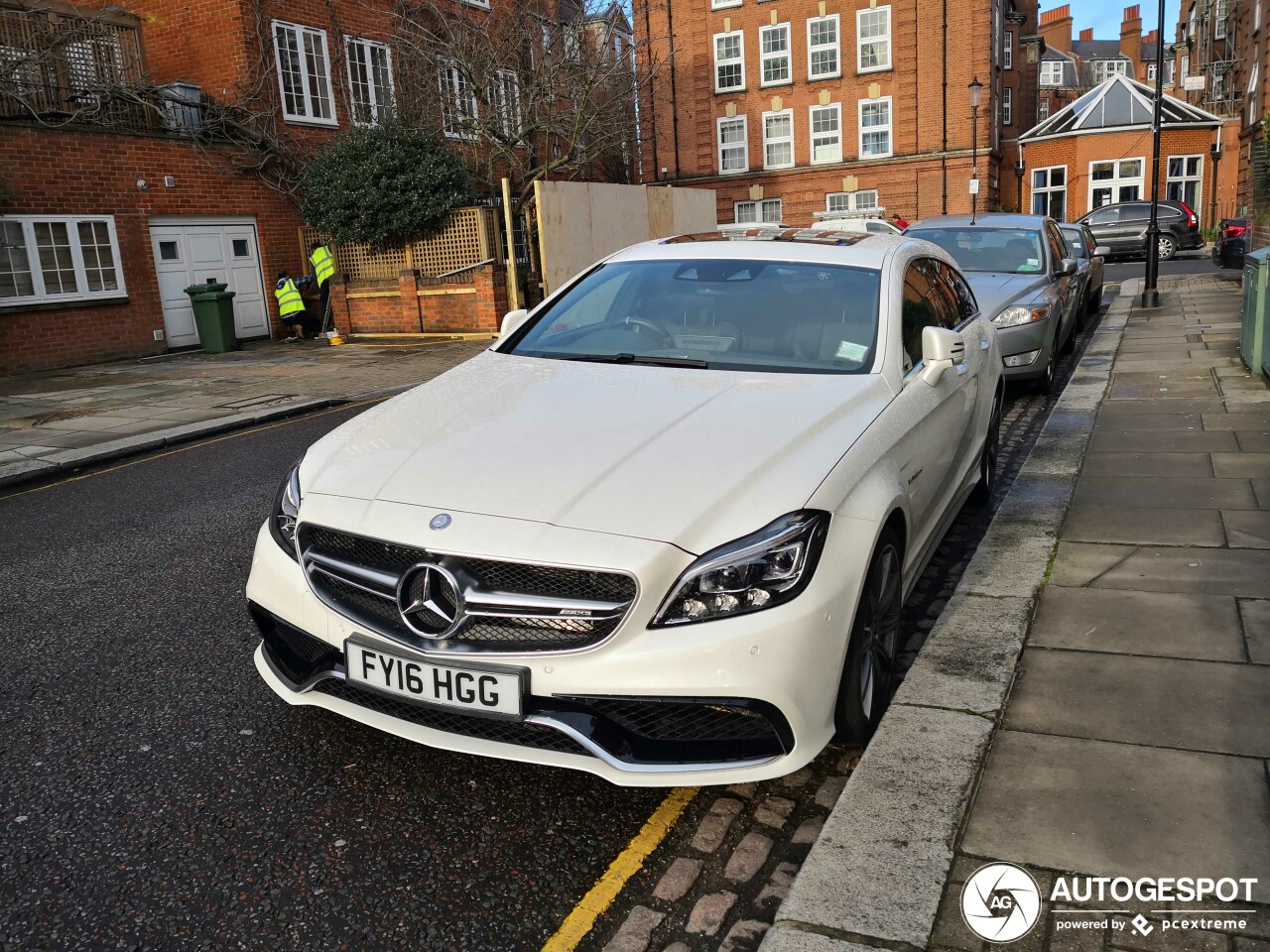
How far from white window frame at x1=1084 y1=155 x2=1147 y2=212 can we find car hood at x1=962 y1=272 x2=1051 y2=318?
3690cm

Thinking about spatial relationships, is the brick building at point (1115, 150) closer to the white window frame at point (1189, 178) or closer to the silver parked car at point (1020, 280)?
the white window frame at point (1189, 178)

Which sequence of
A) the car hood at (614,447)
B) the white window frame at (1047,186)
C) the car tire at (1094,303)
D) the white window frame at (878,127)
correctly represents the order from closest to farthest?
the car hood at (614,447), the car tire at (1094,303), the white window frame at (878,127), the white window frame at (1047,186)

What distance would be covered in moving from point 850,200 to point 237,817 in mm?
40091

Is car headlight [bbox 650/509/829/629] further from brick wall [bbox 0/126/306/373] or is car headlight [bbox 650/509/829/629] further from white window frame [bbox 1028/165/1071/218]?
white window frame [bbox 1028/165/1071/218]

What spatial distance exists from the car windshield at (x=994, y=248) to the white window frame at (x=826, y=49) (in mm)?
30890

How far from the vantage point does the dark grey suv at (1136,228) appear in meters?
30.2

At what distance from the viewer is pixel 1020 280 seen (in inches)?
400

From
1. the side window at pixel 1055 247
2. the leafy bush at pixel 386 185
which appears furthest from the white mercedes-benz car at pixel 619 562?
the leafy bush at pixel 386 185

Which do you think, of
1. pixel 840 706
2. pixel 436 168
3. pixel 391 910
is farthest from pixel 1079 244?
pixel 391 910

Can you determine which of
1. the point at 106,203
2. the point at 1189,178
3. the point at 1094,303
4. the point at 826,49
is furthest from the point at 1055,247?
the point at 1189,178

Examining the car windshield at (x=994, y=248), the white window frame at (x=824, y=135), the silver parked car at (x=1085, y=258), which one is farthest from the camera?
the white window frame at (x=824, y=135)

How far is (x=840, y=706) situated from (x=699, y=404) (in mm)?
1110

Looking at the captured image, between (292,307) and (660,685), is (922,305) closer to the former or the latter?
(660,685)

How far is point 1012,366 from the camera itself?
374 inches
